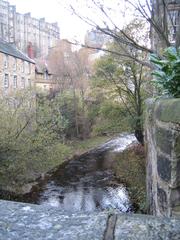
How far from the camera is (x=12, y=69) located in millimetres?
38375

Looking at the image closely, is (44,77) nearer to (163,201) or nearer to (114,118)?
(114,118)

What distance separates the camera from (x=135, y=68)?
2386 centimetres

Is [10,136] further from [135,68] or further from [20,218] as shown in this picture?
[20,218]

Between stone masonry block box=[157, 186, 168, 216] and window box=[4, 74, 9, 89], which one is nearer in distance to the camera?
stone masonry block box=[157, 186, 168, 216]

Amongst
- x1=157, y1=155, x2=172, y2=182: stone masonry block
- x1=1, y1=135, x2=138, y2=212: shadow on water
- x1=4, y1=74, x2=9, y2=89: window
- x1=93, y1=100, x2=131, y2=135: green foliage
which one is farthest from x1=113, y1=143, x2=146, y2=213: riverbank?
x1=4, y1=74, x2=9, y2=89: window

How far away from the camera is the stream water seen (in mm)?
16109

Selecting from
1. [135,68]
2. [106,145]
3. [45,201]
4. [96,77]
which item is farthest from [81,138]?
[45,201]

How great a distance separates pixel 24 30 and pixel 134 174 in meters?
70.8

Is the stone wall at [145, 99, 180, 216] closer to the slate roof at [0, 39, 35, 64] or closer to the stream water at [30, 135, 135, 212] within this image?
the stream water at [30, 135, 135, 212]

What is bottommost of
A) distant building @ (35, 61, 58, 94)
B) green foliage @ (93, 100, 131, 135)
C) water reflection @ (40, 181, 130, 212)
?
water reflection @ (40, 181, 130, 212)

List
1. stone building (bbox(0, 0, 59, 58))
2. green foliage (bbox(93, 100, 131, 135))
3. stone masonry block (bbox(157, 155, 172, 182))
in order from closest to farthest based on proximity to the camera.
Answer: stone masonry block (bbox(157, 155, 172, 182)) < green foliage (bbox(93, 100, 131, 135)) < stone building (bbox(0, 0, 59, 58))

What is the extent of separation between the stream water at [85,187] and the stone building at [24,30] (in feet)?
166

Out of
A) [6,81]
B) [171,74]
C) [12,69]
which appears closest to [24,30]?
[12,69]

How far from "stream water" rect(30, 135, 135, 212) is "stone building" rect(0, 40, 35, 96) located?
12428mm
